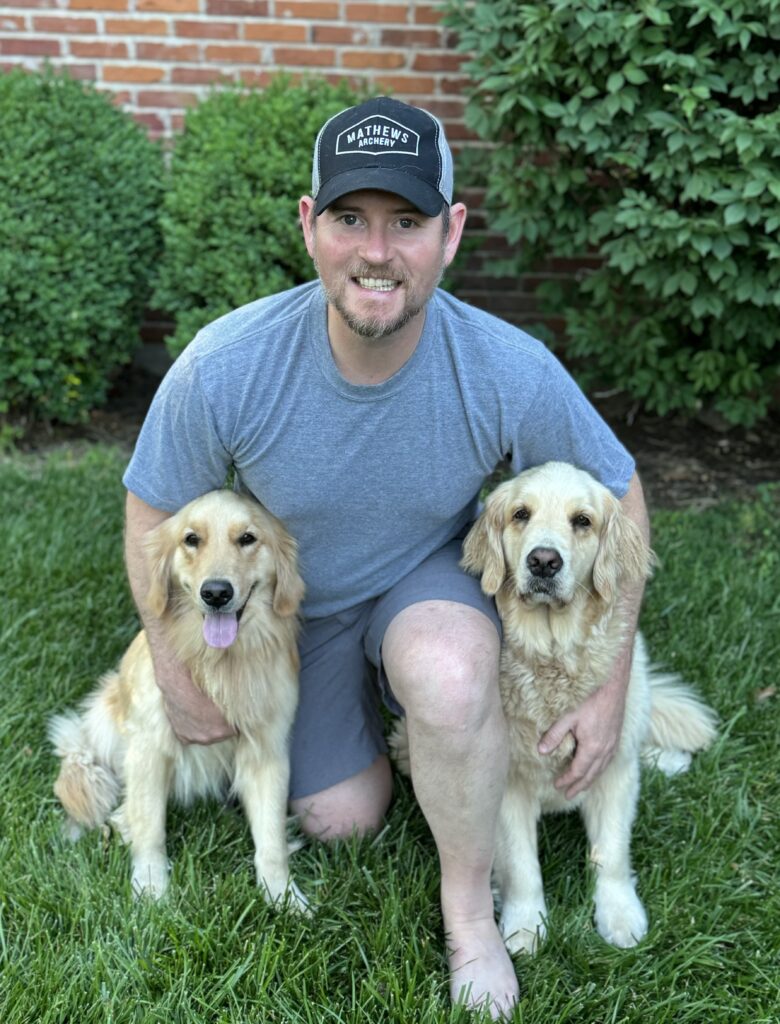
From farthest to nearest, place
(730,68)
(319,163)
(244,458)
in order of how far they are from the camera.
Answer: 1. (730,68)
2. (244,458)
3. (319,163)

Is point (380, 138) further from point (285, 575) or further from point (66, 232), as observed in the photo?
point (66, 232)

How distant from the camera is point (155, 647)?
105 inches

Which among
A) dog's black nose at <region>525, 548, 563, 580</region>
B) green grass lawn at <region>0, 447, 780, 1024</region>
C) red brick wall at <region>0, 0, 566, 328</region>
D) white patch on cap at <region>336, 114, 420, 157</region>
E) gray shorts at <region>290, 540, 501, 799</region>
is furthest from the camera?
red brick wall at <region>0, 0, 566, 328</region>

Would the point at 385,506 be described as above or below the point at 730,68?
below

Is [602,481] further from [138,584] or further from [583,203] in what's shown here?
[583,203]

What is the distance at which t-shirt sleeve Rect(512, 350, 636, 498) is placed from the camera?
261 centimetres

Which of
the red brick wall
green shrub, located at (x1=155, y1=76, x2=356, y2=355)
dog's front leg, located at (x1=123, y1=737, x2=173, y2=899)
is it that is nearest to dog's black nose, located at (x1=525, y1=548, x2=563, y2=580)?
dog's front leg, located at (x1=123, y1=737, x2=173, y2=899)

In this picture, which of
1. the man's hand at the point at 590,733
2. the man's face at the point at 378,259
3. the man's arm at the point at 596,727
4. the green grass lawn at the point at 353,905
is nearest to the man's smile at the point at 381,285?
the man's face at the point at 378,259

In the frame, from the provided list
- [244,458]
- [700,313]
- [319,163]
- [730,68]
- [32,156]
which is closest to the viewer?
[319,163]

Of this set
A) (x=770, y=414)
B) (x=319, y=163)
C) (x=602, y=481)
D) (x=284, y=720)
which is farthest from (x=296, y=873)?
(x=770, y=414)

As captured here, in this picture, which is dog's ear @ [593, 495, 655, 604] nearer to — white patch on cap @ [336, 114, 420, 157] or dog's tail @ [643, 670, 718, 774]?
dog's tail @ [643, 670, 718, 774]

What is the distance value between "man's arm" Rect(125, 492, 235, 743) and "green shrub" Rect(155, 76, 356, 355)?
2.13 metres

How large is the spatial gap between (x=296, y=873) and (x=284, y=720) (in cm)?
39

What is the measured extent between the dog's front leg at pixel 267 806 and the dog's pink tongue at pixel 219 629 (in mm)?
358
